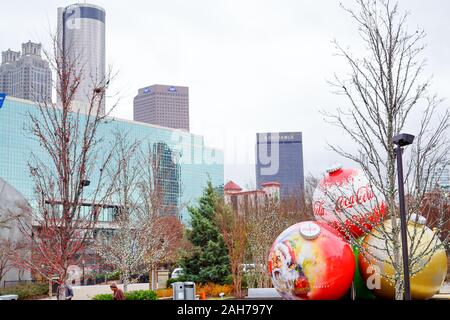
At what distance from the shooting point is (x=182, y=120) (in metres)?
43.0

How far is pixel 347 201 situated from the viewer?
1273 centimetres

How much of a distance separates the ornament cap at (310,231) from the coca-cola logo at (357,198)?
700 millimetres

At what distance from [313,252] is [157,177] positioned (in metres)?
12.1

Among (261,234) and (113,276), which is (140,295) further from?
(113,276)

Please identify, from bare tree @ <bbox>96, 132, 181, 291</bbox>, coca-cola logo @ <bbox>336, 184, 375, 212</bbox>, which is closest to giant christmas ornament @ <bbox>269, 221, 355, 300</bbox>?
coca-cola logo @ <bbox>336, 184, 375, 212</bbox>

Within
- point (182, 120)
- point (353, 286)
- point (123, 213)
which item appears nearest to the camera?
point (353, 286)

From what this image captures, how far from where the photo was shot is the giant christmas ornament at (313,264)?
12266 millimetres

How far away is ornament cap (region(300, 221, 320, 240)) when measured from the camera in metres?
12.6

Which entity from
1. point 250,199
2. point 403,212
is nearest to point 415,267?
point 403,212

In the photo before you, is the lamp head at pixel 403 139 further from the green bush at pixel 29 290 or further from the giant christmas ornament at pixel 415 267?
the green bush at pixel 29 290

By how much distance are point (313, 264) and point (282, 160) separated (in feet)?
145

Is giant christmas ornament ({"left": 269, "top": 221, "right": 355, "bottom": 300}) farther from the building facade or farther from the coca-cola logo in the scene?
the building facade
